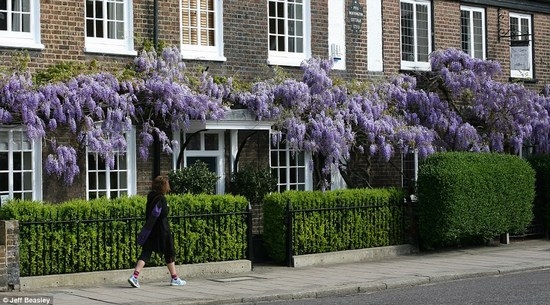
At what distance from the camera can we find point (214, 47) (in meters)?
22.2

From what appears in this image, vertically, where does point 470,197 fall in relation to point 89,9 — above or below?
below

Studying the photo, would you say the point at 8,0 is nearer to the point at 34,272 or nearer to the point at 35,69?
the point at 35,69

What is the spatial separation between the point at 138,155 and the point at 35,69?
2716mm

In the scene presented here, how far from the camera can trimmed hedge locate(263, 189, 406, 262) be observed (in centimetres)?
2003

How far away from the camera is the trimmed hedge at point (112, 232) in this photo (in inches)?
652

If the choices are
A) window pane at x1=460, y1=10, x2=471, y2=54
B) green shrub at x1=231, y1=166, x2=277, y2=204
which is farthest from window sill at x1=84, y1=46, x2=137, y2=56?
window pane at x1=460, y1=10, x2=471, y2=54

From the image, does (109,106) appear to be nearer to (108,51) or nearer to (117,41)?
(108,51)

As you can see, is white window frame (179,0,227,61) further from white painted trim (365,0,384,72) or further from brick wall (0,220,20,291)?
brick wall (0,220,20,291)

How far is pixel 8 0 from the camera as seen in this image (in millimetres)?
19156

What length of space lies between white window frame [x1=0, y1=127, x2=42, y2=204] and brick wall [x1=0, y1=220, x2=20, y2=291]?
9.64 ft

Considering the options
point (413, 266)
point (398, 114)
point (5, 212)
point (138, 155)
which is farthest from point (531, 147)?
point (5, 212)

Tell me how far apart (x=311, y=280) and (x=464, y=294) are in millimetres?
3033

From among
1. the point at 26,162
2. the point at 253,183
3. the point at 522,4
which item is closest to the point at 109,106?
the point at 26,162

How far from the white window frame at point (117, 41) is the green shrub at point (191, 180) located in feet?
8.37
